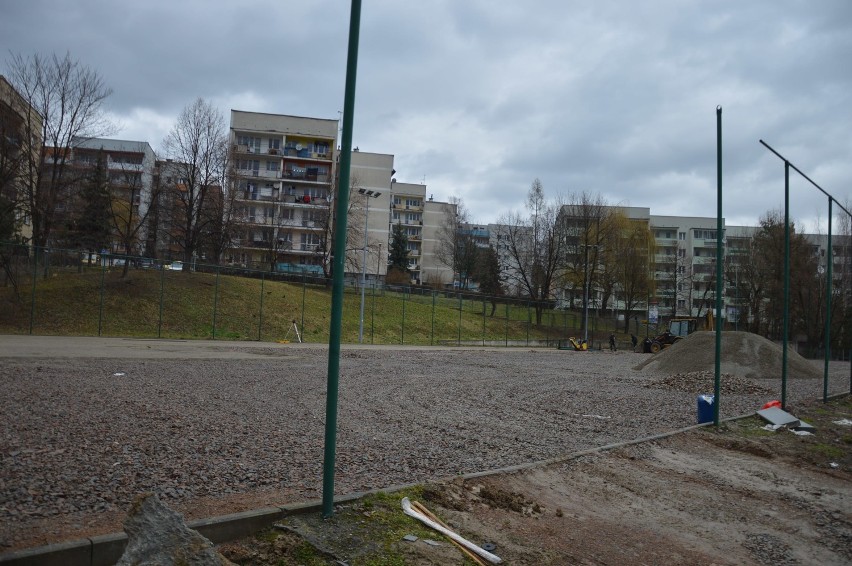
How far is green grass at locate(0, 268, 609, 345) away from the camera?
1182 inches

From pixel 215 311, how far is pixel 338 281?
30.4 meters

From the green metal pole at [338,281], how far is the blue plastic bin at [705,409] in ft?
28.1

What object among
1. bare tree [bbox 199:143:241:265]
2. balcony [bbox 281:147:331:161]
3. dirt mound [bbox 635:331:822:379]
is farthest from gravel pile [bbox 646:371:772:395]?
balcony [bbox 281:147:331:161]

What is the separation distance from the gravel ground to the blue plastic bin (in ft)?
1.26

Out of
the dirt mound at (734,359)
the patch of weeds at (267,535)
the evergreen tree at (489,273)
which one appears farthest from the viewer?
the evergreen tree at (489,273)

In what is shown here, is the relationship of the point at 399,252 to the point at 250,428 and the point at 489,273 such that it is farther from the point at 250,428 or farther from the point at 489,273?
the point at 250,428

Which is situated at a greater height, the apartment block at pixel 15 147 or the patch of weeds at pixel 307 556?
the apartment block at pixel 15 147

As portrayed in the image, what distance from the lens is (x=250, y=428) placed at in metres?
8.45

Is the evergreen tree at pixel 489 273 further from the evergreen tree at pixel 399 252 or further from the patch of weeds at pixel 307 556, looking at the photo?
the patch of weeds at pixel 307 556

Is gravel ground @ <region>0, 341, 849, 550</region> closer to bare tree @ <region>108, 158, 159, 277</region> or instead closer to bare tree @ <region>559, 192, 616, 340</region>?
bare tree @ <region>108, 158, 159, 277</region>

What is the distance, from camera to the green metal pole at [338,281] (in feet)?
15.0

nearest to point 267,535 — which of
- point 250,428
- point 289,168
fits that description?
point 250,428

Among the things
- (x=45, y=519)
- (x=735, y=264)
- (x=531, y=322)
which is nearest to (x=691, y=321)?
(x=531, y=322)

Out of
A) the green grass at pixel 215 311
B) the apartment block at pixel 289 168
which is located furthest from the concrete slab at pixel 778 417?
the apartment block at pixel 289 168
